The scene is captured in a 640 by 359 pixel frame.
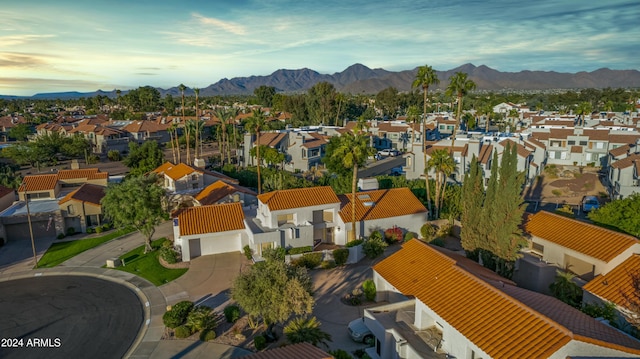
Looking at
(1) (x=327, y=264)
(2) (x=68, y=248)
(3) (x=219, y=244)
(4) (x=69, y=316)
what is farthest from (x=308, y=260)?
(2) (x=68, y=248)

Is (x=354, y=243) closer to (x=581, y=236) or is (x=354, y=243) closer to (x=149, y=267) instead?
(x=581, y=236)

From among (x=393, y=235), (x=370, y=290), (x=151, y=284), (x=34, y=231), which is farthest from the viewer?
(x=34, y=231)

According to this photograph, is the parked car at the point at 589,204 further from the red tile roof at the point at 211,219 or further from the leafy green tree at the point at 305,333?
the leafy green tree at the point at 305,333

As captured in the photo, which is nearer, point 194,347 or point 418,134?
point 194,347

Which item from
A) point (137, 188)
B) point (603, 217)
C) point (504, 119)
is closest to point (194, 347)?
point (137, 188)

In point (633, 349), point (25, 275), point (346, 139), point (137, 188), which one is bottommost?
point (25, 275)

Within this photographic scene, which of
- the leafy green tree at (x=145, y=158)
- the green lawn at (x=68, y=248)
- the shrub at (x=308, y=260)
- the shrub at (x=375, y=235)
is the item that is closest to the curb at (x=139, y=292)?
the green lawn at (x=68, y=248)

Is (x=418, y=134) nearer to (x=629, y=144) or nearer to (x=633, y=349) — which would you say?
(x=629, y=144)
